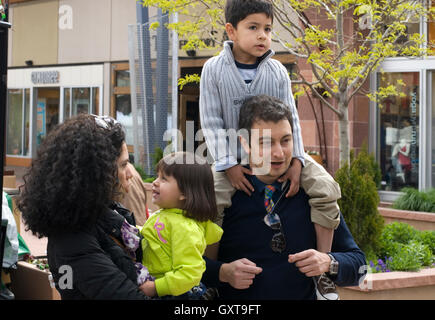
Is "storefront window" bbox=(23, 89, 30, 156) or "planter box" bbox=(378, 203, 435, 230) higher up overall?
"storefront window" bbox=(23, 89, 30, 156)

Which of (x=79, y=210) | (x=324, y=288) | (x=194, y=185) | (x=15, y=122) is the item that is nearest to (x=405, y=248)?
(x=324, y=288)

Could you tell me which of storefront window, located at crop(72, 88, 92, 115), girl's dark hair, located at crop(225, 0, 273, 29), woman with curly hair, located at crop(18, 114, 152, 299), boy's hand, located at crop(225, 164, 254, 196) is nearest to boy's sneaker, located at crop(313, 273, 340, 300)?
boy's hand, located at crop(225, 164, 254, 196)

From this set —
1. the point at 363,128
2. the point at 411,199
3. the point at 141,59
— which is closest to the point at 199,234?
the point at 411,199

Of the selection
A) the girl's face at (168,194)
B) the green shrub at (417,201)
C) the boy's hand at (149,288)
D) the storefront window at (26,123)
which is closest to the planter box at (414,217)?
the green shrub at (417,201)

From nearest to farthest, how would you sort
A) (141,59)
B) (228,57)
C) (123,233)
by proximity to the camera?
(123,233) < (228,57) < (141,59)

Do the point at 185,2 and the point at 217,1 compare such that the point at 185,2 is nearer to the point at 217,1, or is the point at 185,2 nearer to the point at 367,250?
the point at 217,1

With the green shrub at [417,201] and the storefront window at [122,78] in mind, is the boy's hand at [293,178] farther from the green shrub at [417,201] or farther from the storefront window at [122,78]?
the storefront window at [122,78]

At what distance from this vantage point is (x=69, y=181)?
182 centimetres

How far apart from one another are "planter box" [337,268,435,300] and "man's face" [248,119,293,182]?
11.5 feet

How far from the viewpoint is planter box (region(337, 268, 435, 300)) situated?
5656 mm

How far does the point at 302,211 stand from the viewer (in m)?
2.38

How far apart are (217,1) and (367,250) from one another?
329 centimetres

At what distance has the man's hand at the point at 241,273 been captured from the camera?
2160 mm

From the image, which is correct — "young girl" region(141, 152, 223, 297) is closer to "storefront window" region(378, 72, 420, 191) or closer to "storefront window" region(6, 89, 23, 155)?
"storefront window" region(378, 72, 420, 191)
